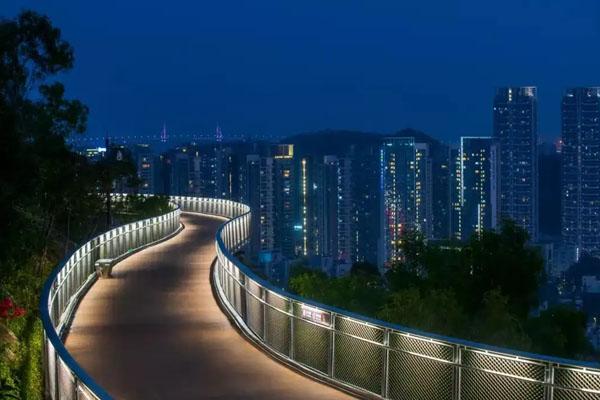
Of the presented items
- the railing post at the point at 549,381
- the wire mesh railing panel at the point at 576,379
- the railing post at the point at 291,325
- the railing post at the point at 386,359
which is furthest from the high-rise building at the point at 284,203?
the wire mesh railing panel at the point at 576,379

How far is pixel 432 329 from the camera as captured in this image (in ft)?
93.4

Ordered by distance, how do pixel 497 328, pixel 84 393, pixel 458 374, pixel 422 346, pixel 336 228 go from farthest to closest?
pixel 336 228, pixel 497 328, pixel 422 346, pixel 458 374, pixel 84 393

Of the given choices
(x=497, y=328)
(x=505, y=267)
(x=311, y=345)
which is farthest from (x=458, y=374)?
(x=505, y=267)

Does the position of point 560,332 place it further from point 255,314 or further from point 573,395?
point 573,395

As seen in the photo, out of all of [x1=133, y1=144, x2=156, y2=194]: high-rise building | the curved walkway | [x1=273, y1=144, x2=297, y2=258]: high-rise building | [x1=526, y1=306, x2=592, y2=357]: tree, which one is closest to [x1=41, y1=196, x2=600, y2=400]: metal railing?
the curved walkway

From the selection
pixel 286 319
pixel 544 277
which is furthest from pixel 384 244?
pixel 286 319

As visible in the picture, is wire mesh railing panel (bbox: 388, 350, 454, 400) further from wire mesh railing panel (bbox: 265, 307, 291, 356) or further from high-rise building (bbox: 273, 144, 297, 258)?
high-rise building (bbox: 273, 144, 297, 258)

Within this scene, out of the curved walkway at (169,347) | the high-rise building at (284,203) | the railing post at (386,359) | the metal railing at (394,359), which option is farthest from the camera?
the high-rise building at (284,203)

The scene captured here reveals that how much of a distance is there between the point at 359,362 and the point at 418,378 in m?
1.37

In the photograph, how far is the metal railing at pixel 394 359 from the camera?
1212 cm

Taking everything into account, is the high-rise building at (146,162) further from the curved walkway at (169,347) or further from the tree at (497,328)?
the curved walkway at (169,347)

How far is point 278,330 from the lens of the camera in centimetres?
1780

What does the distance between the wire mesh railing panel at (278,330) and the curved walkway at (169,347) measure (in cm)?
30

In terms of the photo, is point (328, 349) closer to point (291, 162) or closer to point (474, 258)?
point (474, 258)
